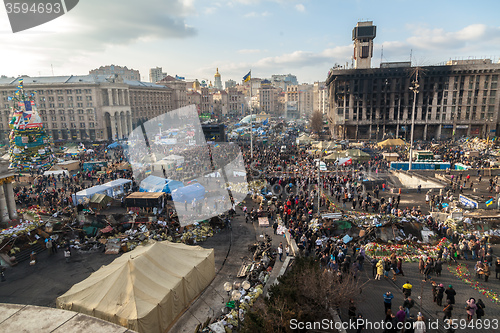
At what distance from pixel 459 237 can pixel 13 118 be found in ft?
141

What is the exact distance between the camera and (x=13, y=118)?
34969 mm

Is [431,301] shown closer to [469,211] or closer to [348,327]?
[348,327]

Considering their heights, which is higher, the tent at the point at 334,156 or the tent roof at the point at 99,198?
the tent at the point at 334,156

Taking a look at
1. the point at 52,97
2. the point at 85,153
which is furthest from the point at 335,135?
the point at 52,97

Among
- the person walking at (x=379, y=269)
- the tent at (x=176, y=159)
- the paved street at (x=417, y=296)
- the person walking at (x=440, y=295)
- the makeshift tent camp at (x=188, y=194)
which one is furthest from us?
the tent at (x=176, y=159)

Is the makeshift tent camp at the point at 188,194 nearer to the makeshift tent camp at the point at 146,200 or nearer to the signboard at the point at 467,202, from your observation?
the makeshift tent camp at the point at 146,200

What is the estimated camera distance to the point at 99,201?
965 inches

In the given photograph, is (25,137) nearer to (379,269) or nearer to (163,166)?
(163,166)

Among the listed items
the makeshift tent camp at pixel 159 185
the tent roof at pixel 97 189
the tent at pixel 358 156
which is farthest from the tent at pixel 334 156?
the tent roof at pixel 97 189

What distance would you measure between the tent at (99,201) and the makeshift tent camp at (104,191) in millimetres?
483

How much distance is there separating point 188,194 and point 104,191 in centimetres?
777

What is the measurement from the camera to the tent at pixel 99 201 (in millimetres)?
24547

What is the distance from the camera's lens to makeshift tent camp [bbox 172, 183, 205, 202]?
23.7 metres

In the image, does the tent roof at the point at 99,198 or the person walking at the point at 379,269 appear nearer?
the person walking at the point at 379,269
